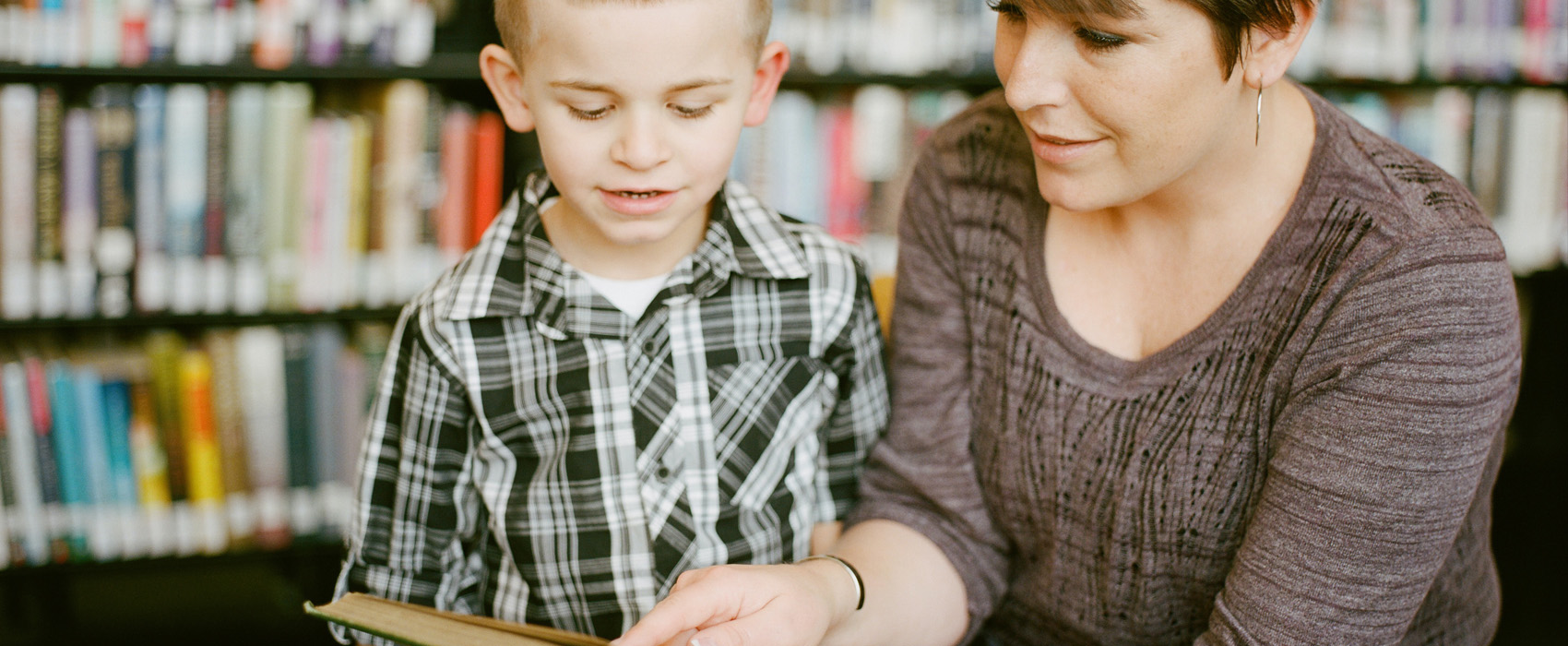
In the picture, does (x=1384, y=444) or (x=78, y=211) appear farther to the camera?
(x=78, y=211)

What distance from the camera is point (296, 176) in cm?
163

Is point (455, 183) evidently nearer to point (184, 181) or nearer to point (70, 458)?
point (184, 181)

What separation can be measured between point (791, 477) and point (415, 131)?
948 mm

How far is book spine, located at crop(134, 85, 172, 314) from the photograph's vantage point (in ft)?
5.08

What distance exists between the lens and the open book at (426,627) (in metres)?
0.66

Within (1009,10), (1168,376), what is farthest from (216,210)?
(1168,376)

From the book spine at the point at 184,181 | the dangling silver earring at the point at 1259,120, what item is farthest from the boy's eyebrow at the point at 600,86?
the book spine at the point at 184,181

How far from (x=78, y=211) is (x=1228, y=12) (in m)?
1.54

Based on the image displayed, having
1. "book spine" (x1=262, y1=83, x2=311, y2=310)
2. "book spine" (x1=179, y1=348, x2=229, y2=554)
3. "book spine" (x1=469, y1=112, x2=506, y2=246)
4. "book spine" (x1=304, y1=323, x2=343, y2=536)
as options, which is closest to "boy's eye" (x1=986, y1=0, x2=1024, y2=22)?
"book spine" (x1=469, y1=112, x2=506, y2=246)

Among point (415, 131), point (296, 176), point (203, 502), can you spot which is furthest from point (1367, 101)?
point (203, 502)

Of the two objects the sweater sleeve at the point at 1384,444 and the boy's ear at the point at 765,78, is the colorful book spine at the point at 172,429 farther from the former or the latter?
the sweater sleeve at the point at 1384,444

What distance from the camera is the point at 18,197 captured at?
5.01 feet

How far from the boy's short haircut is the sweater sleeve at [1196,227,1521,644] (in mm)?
506

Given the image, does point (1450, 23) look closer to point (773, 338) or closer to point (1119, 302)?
point (1119, 302)
